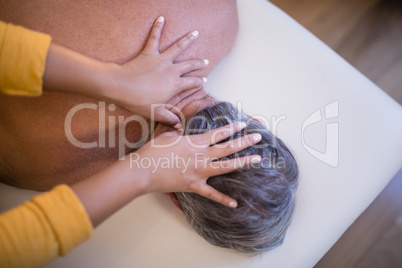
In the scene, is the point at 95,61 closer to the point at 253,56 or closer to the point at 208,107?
the point at 208,107

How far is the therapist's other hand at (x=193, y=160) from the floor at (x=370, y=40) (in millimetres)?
876

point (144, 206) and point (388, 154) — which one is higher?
point (388, 154)

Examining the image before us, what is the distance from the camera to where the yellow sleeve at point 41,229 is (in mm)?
600

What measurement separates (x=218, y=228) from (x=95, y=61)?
19.6 inches

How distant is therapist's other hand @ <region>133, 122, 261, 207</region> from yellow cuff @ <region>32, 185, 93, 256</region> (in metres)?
0.16

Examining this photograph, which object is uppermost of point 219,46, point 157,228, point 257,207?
point 219,46

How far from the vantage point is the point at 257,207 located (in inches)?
28.9

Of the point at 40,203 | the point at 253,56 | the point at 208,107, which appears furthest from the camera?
the point at 253,56

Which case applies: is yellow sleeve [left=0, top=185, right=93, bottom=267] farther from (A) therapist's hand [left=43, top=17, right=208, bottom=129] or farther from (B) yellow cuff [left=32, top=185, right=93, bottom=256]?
(A) therapist's hand [left=43, top=17, right=208, bottom=129]

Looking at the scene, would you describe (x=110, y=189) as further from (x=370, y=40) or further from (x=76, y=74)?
(x=370, y=40)

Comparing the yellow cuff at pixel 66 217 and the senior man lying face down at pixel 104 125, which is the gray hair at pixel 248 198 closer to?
the senior man lying face down at pixel 104 125

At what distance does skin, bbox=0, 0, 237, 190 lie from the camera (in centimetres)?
81

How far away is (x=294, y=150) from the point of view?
3.14 feet

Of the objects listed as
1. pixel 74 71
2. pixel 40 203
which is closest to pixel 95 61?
pixel 74 71
